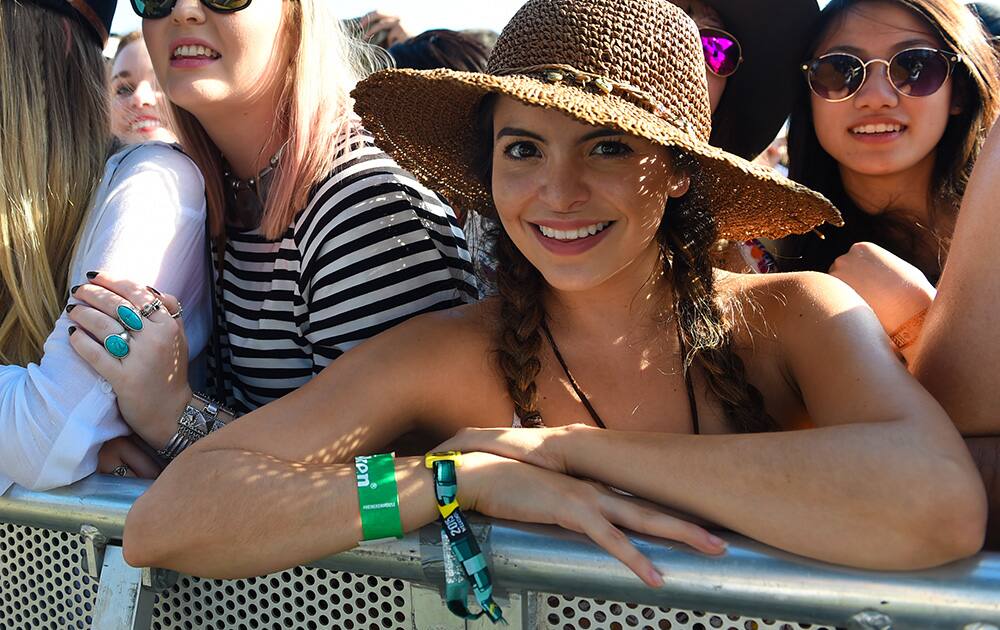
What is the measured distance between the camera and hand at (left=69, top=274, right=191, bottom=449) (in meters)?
2.08

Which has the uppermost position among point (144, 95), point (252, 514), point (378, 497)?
point (378, 497)

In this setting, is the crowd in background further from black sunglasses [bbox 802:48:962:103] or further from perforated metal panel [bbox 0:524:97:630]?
perforated metal panel [bbox 0:524:97:630]

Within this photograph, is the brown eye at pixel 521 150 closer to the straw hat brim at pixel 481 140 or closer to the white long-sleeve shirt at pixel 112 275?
the straw hat brim at pixel 481 140

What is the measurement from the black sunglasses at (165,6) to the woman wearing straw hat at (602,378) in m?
0.48

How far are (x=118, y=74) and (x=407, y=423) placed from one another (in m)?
3.60

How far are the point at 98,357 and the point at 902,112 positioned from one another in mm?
2262

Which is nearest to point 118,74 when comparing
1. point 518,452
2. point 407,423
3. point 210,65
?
point 210,65

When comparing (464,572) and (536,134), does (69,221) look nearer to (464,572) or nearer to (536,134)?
(536,134)

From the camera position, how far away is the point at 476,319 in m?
2.25

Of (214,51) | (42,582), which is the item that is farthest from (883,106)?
(42,582)

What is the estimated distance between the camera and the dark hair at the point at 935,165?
109 inches

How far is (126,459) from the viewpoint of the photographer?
2189 millimetres

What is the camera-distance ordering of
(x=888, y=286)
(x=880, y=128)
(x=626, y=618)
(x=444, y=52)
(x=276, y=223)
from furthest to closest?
(x=444, y=52) < (x=880, y=128) < (x=276, y=223) < (x=888, y=286) < (x=626, y=618)

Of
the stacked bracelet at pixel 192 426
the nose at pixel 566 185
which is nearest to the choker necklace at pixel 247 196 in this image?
the stacked bracelet at pixel 192 426
